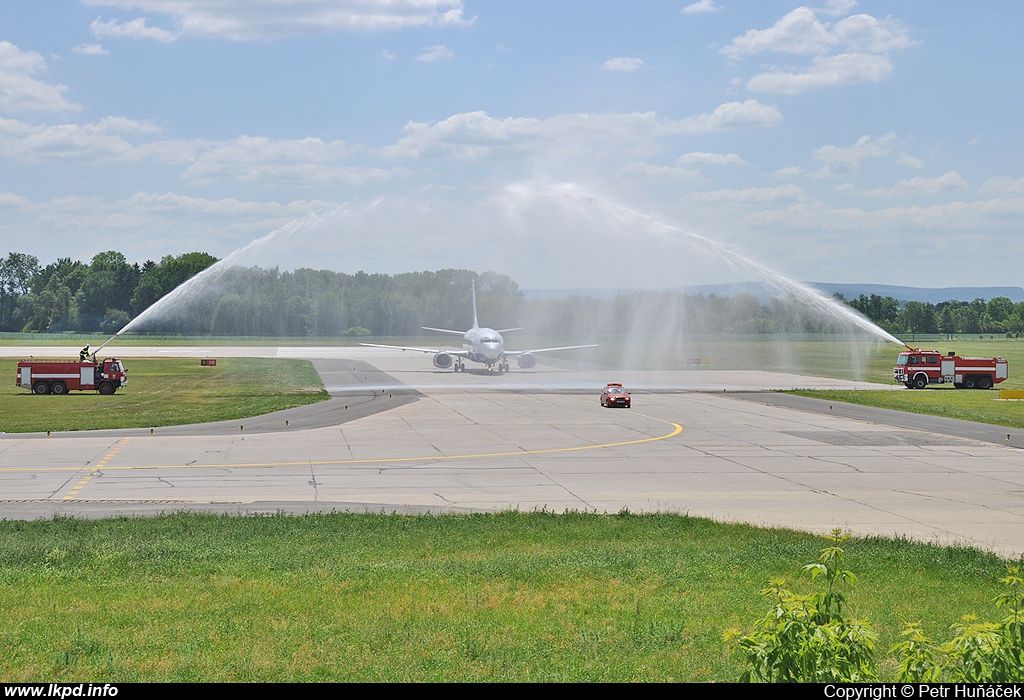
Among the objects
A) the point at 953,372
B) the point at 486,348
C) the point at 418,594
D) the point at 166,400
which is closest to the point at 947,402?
the point at 953,372

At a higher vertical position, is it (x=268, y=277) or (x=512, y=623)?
(x=268, y=277)

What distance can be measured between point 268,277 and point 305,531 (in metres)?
151

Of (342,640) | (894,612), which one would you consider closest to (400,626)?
(342,640)

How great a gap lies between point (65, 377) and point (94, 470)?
137ft

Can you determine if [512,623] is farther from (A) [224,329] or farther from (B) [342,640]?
(A) [224,329]

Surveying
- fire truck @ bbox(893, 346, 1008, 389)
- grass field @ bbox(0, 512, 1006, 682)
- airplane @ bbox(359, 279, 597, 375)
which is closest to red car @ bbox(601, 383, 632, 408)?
airplane @ bbox(359, 279, 597, 375)

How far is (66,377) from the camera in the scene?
2793 inches

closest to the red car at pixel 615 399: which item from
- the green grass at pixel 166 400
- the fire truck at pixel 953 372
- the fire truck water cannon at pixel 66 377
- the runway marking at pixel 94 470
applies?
the green grass at pixel 166 400

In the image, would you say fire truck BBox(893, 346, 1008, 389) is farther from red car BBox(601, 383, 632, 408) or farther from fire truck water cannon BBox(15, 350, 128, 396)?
fire truck water cannon BBox(15, 350, 128, 396)

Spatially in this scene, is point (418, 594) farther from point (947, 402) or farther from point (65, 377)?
point (65, 377)

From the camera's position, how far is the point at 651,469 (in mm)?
35250

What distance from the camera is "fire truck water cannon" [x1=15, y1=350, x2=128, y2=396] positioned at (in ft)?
231

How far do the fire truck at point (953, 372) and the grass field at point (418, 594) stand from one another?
66577mm

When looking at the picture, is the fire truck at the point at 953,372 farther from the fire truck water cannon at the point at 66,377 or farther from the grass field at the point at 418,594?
the fire truck water cannon at the point at 66,377
